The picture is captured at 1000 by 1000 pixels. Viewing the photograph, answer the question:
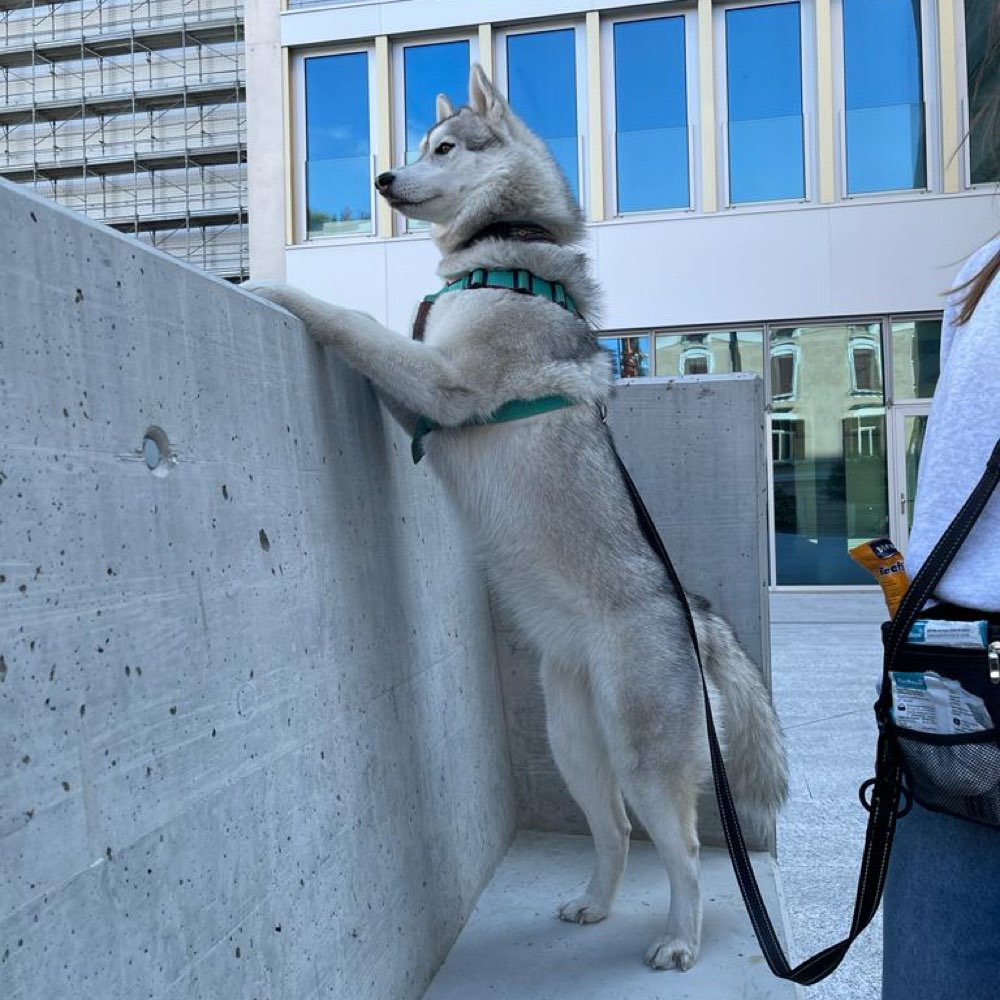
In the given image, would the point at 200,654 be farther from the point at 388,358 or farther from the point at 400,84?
the point at 400,84

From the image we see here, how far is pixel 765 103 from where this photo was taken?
13320mm

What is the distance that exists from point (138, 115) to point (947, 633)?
28.5 m

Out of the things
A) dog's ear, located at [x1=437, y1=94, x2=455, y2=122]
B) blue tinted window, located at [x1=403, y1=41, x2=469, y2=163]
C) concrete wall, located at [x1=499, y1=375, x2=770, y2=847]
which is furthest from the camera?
blue tinted window, located at [x1=403, y1=41, x2=469, y2=163]

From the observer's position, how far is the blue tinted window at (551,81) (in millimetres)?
13750

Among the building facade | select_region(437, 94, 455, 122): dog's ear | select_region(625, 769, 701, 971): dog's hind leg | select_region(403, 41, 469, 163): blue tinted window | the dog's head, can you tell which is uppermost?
select_region(403, 41, 469, 163): blue tinted window

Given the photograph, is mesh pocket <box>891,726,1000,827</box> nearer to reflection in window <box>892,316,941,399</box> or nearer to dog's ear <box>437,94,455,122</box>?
dog's ear <box>437,94,455,122</box>

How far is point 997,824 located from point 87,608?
1.27m

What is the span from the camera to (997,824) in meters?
1.25

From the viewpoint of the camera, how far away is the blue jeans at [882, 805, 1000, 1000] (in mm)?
1322

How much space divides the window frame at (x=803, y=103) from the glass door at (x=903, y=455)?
3.07m

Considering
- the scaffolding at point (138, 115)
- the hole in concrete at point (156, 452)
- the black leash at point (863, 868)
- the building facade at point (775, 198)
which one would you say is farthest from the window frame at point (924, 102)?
the scaffolding at point (138, 115)

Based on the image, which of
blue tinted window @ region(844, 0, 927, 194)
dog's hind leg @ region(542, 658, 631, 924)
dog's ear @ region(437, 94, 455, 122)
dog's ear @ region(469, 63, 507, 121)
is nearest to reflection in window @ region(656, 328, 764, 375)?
blue tinted window @ region(844, 0, 927, 194)

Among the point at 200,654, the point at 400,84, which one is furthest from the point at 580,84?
the point at 200,654

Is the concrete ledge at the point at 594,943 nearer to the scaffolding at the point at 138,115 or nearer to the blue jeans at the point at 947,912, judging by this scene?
the blue jeans at the point at 947,912
